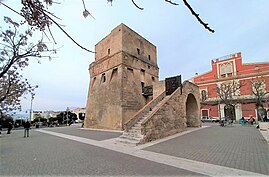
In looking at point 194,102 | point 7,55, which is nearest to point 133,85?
point 194,102

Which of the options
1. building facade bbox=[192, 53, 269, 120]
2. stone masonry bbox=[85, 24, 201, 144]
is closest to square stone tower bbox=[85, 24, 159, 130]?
stone masonry bbox=[85, 24, 201, 144]

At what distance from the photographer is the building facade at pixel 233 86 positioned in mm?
28219

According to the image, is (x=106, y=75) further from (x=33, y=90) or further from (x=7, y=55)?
(x=7, y=55)

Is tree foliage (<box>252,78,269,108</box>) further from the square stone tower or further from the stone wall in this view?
the square stone tower

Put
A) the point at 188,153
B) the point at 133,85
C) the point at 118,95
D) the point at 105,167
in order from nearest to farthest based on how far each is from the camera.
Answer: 1. the point at 105,167
2. the point at 188,153
3. the point at 118,95
4. the point at 133,85

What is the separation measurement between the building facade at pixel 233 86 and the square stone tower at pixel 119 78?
47.3 feet

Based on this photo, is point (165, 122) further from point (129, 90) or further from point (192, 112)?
point (129, 90)

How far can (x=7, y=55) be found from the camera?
9875 millimetres

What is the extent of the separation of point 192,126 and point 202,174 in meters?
13.5

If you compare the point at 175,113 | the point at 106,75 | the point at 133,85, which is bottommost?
the point at 175,113

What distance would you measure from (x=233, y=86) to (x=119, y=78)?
21.5 m

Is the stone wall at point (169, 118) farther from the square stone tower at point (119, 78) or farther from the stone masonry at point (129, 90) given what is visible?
the square stone tower at point (119, 78)

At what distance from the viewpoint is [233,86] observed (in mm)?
28703

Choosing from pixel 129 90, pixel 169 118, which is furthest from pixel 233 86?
pixel 169 118
